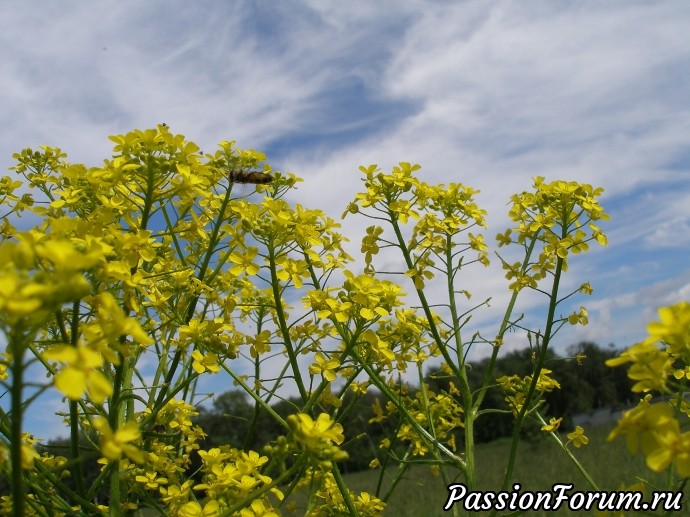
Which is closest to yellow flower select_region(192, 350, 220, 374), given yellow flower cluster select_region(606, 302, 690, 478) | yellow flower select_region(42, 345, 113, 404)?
yellow flower select_region(42, 345, 113, 404)

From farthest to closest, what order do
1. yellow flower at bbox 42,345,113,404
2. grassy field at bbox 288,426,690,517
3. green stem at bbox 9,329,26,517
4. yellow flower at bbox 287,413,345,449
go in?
grassy field at bbox 288,426,690,517 < yellow flower at bbox 287,413,345,449 < green stem at bbox 9,329,26,517 < yellow flower at bbox 42,345,113,404

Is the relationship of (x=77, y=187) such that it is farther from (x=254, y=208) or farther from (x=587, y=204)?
(x=587, y=204)

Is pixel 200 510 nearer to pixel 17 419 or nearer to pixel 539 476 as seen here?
pixel 17 419

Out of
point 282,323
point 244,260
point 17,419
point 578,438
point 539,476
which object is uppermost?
point 244,260

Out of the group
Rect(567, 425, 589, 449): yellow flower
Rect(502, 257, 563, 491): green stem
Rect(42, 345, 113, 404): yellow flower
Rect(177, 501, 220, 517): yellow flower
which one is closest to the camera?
Rect(42, 345, 113, 404): yellow flower

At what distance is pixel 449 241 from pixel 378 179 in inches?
26.9

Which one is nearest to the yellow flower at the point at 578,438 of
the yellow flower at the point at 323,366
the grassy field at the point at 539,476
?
the yellow flower at the point at 323,366

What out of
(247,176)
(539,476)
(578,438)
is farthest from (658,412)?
(539,476)

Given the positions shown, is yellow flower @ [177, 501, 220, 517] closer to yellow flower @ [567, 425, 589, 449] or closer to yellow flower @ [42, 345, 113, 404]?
yellow flower @ [42, 345, 113, 404]

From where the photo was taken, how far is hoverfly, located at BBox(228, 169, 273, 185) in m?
3.50

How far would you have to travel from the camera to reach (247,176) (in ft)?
11.6

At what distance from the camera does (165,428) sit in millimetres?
4266

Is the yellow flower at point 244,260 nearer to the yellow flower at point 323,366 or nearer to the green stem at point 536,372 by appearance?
the yellow flower at point 323,366

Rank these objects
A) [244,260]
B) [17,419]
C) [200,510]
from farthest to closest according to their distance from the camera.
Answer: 1. [244,260]
2. [200,510]
3. [17,419]
